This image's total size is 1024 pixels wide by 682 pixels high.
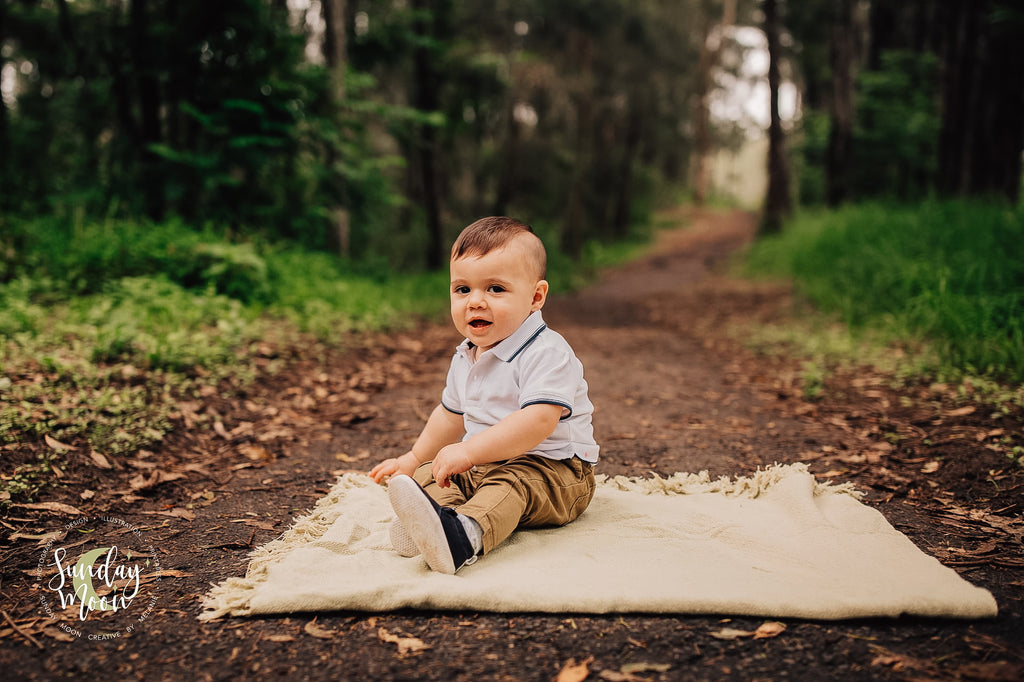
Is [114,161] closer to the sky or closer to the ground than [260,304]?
closer to the sky

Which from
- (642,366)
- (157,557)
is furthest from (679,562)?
(642,366)

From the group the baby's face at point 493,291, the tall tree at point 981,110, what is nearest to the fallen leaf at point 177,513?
the baby's face at point 493,291

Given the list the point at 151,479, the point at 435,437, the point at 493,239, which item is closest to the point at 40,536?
the point at 151,479

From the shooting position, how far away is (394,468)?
2729 mm

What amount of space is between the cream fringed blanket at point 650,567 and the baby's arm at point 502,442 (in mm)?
346

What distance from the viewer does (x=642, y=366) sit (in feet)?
19.8

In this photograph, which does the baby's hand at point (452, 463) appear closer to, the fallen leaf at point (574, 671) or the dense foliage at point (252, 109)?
the fallen leaf at point (574, 671)

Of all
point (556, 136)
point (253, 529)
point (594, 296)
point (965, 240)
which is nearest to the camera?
point (253, 529)

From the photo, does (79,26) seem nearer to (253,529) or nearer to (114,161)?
(114,161)

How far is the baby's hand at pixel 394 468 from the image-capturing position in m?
2.71

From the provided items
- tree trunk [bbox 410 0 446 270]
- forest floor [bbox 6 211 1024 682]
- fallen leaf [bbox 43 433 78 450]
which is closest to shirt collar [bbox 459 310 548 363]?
forest floor [bbox 6 211 1024 682]

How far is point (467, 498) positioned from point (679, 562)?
32.6 inches

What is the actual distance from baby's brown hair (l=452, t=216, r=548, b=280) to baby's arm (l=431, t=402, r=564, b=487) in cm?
57

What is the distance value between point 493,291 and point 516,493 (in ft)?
2.48
